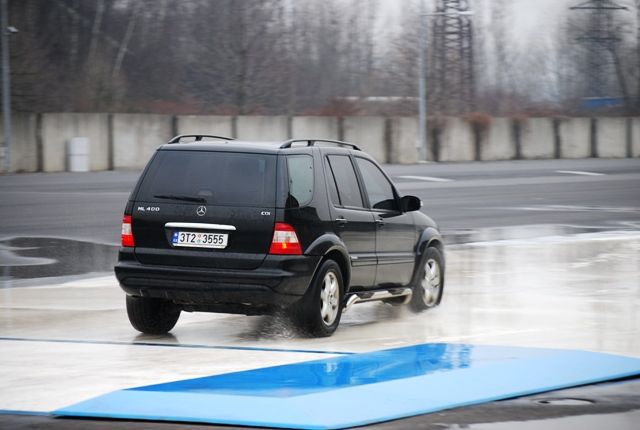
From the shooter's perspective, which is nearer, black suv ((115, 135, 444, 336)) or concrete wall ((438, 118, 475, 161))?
black suv ((115, 135, 444, 336))

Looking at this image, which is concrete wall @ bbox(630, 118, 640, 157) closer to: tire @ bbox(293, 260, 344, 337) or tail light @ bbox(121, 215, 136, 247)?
tire @ bbox(293, 260, 344, 337)

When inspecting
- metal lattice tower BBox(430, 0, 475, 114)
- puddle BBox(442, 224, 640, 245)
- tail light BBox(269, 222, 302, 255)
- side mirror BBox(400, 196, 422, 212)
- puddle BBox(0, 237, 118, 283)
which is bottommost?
puddle BBox(442, 224, 640, 245)

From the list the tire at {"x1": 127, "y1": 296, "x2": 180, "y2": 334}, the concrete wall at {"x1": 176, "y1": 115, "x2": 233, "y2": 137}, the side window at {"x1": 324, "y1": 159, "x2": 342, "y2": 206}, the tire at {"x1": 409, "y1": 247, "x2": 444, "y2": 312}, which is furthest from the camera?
the concrete wall at {"x1": 176, "y1": 115, "x2": 233, "y2": 137}

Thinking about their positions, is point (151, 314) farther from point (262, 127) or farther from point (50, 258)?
point (262, 127)

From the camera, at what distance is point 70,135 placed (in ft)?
138

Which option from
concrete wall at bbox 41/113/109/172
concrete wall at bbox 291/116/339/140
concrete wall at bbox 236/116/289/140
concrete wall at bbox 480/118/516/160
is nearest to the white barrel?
concrete wall at bbox 41/113/109/172

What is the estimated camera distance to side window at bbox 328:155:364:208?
10.8m

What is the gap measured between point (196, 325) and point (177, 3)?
237 ft

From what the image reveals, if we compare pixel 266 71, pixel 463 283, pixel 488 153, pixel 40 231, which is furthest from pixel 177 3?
pixel 463 283

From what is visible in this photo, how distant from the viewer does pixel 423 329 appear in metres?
11.0

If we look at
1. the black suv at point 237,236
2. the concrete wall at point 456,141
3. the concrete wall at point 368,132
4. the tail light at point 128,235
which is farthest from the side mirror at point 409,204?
the concrete wall at point 456,141

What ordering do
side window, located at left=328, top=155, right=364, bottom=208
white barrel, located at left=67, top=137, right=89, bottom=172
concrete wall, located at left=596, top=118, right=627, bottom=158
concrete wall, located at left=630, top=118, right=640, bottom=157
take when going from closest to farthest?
side window, located at left=328, top=155, right=364, bottom=208 → white barrel, located at left=67, top=137, right=89, bottom=172 → concrete wall, located at left=596, top=118, right=627, bottom=158 → concrete wall, located at left=630, top=118, right=640, bottom=157

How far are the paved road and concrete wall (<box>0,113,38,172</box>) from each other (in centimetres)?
247

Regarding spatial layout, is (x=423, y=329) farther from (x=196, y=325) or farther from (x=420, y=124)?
(x=420, y=124)
